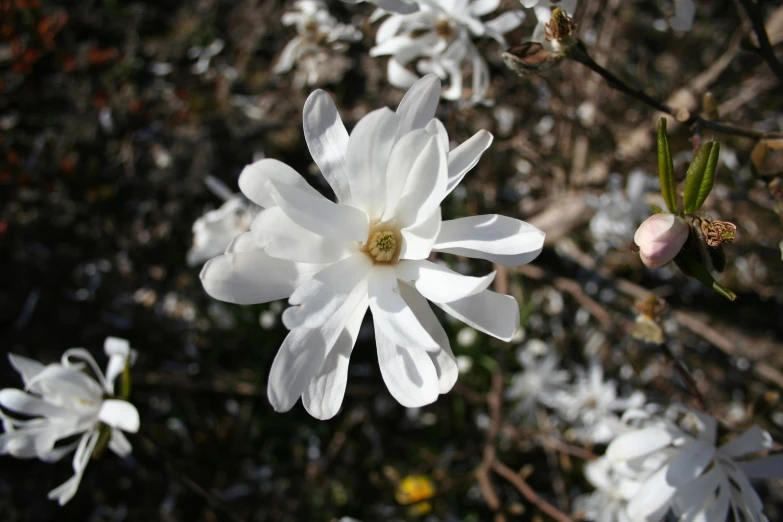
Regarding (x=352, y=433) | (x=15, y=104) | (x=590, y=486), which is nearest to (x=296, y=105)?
(x=15, y=104)

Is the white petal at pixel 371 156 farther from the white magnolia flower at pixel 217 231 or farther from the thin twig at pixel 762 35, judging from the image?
the white magnolia flower at pixel 217 231

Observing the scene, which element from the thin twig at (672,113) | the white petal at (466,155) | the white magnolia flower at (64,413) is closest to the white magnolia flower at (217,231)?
the white magnolia flower at (64,413)

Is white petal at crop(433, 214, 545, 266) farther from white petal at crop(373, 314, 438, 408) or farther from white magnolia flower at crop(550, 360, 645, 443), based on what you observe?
white magnolia flower at crop(550, 360, 645, 443)

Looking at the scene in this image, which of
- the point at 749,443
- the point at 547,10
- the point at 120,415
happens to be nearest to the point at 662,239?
the point at 547,10

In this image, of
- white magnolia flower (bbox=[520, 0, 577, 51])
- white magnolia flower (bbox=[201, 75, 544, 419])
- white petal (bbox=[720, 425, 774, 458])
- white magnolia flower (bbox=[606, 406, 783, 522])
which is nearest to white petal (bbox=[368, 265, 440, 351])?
white magnolia flower (bbox=[201, 75, 544, 419])

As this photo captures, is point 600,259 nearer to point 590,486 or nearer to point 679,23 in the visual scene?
point 590,486

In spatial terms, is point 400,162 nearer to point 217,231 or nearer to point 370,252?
point 370,252

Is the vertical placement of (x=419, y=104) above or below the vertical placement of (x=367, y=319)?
above
